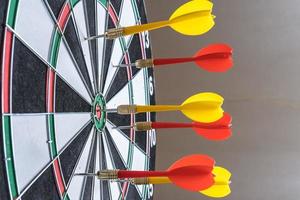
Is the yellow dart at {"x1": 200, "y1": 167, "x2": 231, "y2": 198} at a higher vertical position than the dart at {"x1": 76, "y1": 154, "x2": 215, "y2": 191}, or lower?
lower

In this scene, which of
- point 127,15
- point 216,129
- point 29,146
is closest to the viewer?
point 29,146

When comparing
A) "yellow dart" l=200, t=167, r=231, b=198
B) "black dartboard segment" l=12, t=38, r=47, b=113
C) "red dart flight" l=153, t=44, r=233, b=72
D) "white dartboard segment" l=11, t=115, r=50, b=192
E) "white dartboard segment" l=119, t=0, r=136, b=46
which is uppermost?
"white dartboard segment" l=119, t=0, r=136, b=46

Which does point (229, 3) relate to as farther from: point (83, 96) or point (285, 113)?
point (83, 96)

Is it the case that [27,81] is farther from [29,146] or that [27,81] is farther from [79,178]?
[79,178]

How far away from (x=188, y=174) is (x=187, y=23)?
13.6 inches

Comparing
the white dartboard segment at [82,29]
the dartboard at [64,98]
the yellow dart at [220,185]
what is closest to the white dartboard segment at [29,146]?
the dartboard at [64,98]

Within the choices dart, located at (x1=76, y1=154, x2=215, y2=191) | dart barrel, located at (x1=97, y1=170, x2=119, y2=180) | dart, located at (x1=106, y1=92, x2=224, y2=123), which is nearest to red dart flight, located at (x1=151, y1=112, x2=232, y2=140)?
dart, located at (x1=106, y1=92, x2=224, y2=123)

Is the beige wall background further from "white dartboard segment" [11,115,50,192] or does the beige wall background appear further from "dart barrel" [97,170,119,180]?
"white dartboard segment" [11,115,50,192]

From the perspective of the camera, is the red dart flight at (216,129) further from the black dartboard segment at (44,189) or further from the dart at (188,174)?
the black dartboard segment at (44,189)

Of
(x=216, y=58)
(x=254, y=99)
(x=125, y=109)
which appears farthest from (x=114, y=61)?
(x=254, y=99)

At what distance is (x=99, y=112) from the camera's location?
3.09 feet

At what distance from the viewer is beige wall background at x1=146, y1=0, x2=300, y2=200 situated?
156 cm

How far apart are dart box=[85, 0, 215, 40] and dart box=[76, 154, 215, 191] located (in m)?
0.29

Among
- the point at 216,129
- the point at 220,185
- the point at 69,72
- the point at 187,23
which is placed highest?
the point at 187,23
